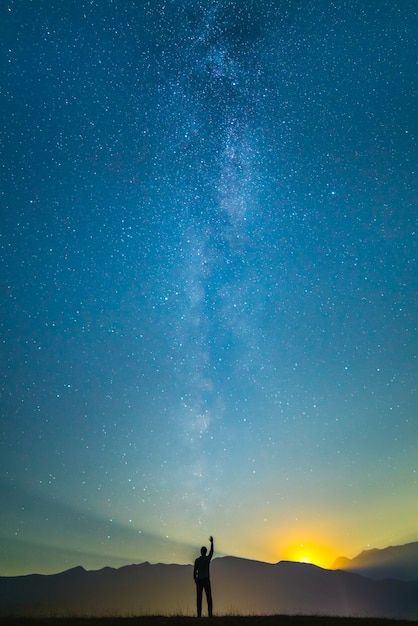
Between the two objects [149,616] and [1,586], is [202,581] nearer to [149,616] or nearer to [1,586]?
[149,616]

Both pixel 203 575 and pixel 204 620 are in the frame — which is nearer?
pixel 204 620

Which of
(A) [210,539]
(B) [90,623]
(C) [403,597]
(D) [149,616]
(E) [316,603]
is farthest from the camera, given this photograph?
(E) [316,603]

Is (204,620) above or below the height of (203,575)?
below

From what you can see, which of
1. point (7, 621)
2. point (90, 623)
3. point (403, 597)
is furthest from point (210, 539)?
point (403, 597)

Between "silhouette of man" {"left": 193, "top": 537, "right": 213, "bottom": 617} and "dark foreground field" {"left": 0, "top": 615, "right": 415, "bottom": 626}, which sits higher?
"silhouette of man" {"left": 193, "top": 537, "right": 213, "bottom": 617}

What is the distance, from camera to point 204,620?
10.4 m

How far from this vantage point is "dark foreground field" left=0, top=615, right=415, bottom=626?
10.1 m

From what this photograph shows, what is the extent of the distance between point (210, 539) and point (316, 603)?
221m

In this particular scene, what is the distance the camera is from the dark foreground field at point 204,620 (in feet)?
33.1

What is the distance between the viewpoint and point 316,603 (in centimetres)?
19612

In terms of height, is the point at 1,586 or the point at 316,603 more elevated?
the point at 1,586

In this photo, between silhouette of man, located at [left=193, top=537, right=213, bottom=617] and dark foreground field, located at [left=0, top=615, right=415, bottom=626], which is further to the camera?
silhouette of man, located at [left=193, top=537, right=213, bottom=617]

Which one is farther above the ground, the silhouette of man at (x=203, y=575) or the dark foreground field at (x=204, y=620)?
the silhouette of man at (x=203, y=575)

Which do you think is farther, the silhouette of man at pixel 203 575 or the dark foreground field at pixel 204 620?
the silhouette of man at pixel 203 575
